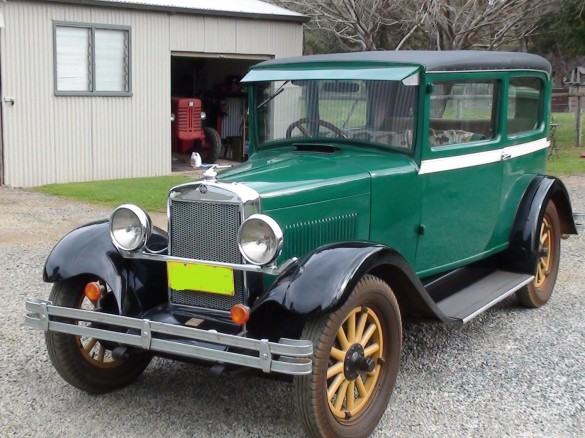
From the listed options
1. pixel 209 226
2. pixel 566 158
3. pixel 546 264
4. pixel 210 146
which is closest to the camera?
pixel 209 226

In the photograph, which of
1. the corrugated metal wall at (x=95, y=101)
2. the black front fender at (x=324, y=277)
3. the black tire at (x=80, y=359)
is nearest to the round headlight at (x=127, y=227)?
the black tire at (x=80, y=359)

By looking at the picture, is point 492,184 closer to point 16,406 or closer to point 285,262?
point 285,262

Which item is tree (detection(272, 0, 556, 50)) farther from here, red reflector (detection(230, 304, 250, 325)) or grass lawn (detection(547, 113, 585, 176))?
red reflector (detection(230, 304, 250, 325))

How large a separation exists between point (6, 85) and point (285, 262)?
9.43m

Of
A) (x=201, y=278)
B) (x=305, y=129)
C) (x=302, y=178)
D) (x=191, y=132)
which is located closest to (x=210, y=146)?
(x=191, y=132)

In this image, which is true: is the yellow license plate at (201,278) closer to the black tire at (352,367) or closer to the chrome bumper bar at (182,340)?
the chrome bumper bar at (182,340)

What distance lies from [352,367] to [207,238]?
941 millimetres

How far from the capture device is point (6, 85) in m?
12.1

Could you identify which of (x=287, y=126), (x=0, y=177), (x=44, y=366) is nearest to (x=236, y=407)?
(x=44, y=366)

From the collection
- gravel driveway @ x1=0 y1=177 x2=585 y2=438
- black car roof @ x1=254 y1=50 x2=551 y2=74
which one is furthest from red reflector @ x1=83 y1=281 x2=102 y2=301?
black car roof @ x1=254 y1=50 x2=551 y2=74

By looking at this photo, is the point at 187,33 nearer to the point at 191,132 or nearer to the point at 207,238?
the point at 191,132

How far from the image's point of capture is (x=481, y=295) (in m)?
5.25

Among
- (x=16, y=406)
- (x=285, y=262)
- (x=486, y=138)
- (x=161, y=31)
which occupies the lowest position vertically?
(x=16, y=406)

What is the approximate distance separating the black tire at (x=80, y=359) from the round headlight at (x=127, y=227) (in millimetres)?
340
